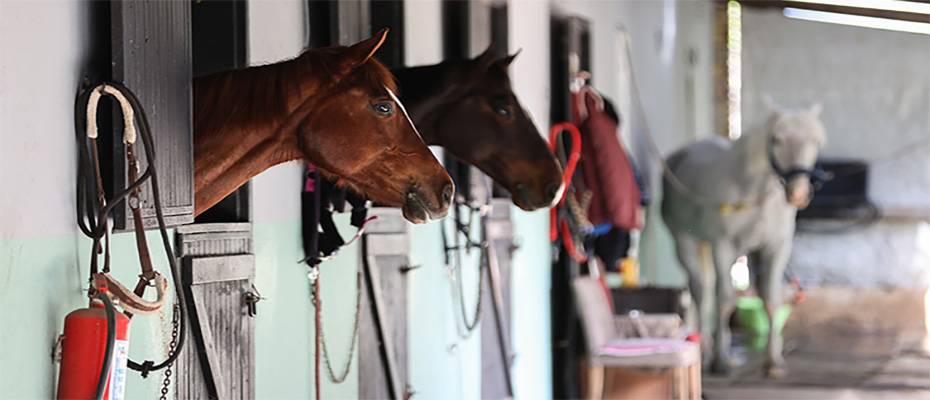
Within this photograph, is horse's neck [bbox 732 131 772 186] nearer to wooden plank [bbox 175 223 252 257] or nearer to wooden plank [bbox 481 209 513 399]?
wooden plank [bbox 481 209 513 399]

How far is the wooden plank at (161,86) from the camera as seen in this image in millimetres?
2393

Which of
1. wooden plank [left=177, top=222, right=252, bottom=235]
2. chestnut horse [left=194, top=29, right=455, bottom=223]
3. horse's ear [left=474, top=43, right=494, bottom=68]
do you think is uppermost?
horse's ear [left=474, top=43, right=494, bottom=68]

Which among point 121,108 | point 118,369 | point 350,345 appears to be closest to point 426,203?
point 121,108

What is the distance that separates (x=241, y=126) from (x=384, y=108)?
273 mm

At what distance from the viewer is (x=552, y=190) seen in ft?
12.7

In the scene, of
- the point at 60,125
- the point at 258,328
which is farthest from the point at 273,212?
the point at 60,125

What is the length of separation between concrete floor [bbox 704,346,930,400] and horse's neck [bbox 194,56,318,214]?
5.41 metres

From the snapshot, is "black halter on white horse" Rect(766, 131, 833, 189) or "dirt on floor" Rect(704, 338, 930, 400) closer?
"dirt on floor" Rect(704, 338, 930, 400)

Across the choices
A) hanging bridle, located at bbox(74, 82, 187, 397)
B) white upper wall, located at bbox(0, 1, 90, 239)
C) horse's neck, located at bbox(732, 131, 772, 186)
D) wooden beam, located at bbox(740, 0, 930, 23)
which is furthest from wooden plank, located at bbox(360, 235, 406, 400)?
horse's neck, located at bbox(732, 131, 772, 186)

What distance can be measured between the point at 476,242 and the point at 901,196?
26.3ft

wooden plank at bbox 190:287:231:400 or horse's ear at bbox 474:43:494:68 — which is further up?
horse's ear at bbox 474:43:494:68

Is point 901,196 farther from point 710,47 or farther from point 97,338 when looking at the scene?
point 97,338

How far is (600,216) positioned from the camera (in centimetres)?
698

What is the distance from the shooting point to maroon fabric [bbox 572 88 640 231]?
687 cm
